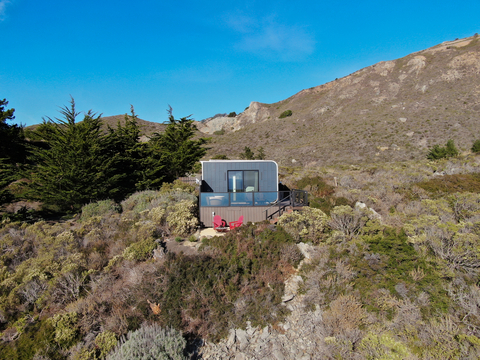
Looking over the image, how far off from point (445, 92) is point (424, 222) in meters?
49.2

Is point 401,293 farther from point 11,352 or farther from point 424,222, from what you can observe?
point 11,352

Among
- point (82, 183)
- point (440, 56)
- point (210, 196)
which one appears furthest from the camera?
point (440, 56)

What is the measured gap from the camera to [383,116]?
138ft

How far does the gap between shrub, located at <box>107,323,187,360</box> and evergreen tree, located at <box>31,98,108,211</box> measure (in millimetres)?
10687

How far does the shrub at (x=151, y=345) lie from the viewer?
16.8 feet

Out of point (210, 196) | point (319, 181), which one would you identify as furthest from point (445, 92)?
point (210, 196)

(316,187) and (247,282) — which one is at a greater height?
(316,187)

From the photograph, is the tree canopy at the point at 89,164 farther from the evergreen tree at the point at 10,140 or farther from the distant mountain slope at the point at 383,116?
the distant mountain slope at the point at 383,116

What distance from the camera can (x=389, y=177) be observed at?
16031 millimetres

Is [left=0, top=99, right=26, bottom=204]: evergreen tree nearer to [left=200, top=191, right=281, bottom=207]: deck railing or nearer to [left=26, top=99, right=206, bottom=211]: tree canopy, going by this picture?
[left=26, top=99, right=206, bottom=211]: tree canopy

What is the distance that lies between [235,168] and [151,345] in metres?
8.46

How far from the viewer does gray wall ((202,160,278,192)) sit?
12336mm

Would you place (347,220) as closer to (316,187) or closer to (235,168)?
(316,187)

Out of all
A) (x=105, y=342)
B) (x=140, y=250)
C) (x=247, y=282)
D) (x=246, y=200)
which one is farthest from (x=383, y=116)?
(x=105, y=342)
